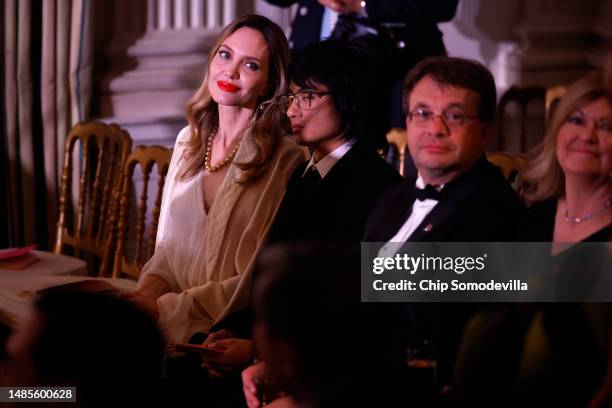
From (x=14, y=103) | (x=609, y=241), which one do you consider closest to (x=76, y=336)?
(x=609, y=241)

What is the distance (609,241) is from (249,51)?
80 cm

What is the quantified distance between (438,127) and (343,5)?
63.0 inches

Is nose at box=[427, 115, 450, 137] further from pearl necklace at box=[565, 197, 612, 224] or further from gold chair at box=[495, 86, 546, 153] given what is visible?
gold chair at box=[495, 86, 546, 153]

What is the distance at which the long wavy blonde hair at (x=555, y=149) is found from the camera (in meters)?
1.42

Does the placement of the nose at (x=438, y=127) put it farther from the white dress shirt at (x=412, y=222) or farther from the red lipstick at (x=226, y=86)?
the red lipstick at (x=226, y=86)

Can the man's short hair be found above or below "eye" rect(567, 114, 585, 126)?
above

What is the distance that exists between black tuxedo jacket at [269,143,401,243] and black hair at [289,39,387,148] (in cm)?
4

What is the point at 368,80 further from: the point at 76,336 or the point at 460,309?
the point at 76,336

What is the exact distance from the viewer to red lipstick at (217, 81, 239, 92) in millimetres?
1937

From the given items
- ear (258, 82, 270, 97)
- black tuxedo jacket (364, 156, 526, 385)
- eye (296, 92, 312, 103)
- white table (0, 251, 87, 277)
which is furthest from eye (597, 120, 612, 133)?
white table (0, 251, 87, 277)

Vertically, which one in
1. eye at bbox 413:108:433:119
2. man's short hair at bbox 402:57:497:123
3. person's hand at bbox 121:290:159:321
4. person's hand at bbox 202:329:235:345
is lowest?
person's hand at bbox 202:329:235:345

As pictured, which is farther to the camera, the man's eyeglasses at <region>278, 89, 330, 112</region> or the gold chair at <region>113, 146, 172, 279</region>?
the gold chair at <region>113, 146, 172, 279</region>

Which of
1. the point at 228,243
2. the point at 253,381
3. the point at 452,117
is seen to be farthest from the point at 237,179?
the point at 452,117

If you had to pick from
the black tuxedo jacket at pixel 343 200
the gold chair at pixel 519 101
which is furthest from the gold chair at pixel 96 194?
the gold chair at pixel 519 101
